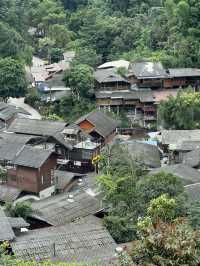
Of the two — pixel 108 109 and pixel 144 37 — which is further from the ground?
pixel 144 37

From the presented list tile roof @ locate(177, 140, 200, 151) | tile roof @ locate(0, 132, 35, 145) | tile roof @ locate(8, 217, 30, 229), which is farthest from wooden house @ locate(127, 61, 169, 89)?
tile roof @ locate(8, 217, 30, 229)

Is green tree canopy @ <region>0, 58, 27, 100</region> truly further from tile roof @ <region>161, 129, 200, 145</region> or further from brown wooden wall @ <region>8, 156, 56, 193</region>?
brown wooden wall @ <region>8, 156, 56, 193</region>

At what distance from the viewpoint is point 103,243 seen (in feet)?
63.1

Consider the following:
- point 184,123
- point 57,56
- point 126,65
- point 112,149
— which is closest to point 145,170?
point 112,149

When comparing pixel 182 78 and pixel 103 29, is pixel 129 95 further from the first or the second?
pixel 103 29

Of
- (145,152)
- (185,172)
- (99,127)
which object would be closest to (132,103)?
(99,127)

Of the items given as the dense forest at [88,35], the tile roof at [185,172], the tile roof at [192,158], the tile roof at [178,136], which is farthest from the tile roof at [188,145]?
the dense forest at [88,35]

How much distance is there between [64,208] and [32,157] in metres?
3.65

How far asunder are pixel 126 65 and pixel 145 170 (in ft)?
67.5

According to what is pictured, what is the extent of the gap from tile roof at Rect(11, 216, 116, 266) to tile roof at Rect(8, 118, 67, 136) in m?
10.6

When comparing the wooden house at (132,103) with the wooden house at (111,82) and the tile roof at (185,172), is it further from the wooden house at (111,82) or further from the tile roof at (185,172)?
the tile roof at (185,172)

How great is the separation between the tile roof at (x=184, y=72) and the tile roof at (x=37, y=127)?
12.8 meters

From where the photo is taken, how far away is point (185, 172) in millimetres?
26406

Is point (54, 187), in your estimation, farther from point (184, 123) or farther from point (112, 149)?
point (184, 123)
